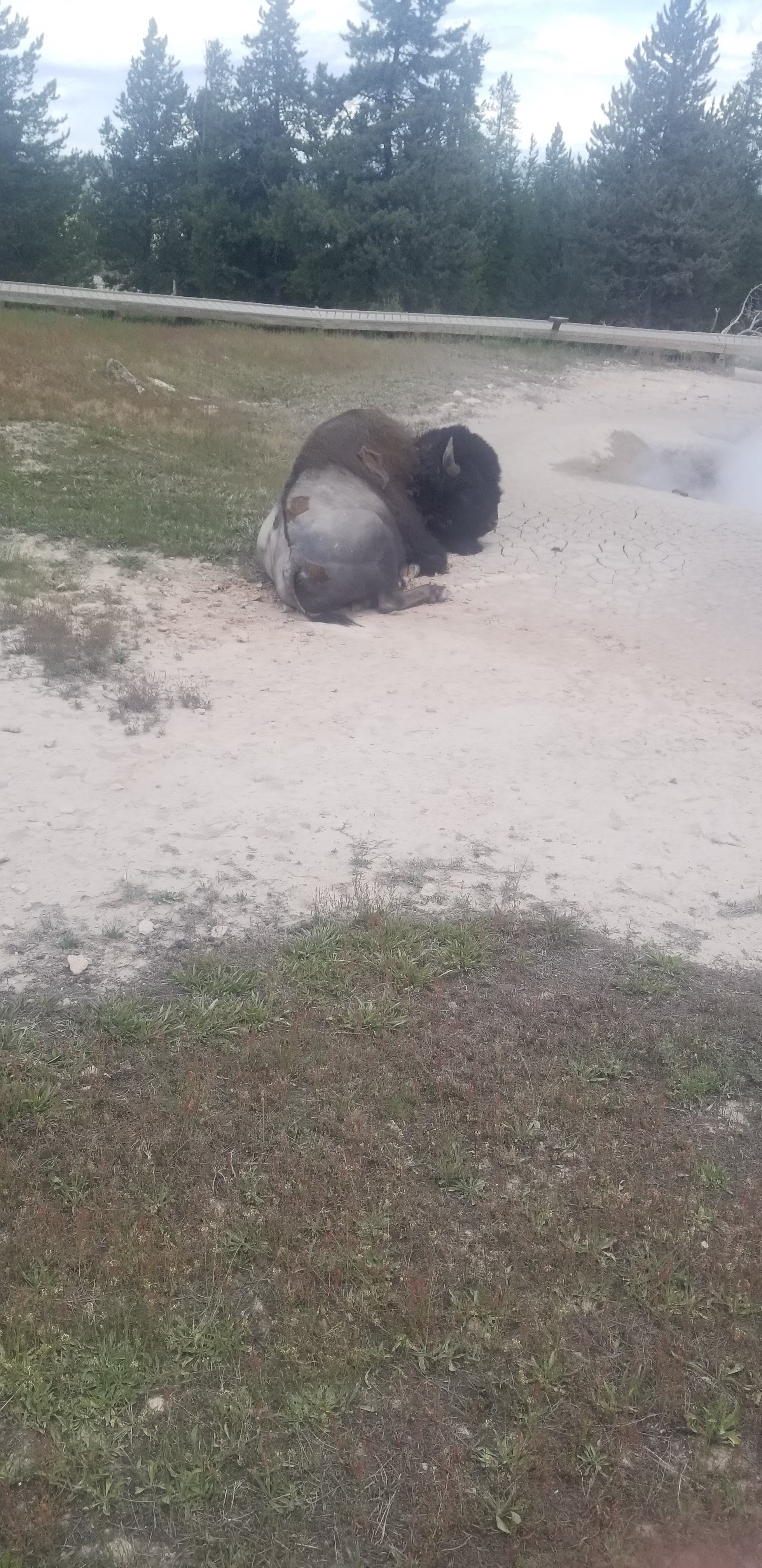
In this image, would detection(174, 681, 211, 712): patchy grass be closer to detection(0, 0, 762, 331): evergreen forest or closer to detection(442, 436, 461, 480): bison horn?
detection(442, 436, 461, 480): bison horn

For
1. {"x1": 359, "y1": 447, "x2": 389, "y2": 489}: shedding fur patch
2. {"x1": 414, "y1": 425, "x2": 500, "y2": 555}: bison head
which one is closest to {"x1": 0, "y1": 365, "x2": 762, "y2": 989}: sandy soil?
{"x1": 414, "y1": 425, "x2": 500, "y2": 555}: bison head

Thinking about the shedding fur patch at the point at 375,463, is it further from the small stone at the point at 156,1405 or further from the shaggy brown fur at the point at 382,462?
the small stone at the point at 156,1405

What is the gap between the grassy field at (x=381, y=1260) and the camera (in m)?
2.85

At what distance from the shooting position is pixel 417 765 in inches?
262

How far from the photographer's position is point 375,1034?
4.51 metres

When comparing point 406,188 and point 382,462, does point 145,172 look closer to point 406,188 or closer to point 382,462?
point 406,188

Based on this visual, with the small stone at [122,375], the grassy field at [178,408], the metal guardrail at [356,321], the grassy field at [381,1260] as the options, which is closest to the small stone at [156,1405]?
the grassy field at [381,1260]

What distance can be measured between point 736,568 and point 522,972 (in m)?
7.07

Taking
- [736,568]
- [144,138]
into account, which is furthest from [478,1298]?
[144,138]

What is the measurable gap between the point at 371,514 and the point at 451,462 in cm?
130

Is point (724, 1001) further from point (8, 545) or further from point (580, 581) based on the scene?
point (8, 545)

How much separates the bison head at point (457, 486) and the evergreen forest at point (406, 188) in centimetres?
2612

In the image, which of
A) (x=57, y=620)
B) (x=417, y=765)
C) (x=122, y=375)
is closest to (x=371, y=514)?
(x=57, y=620)

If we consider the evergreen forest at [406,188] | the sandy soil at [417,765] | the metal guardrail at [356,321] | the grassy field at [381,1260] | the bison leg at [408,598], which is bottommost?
the grassy field at [381,1260]
